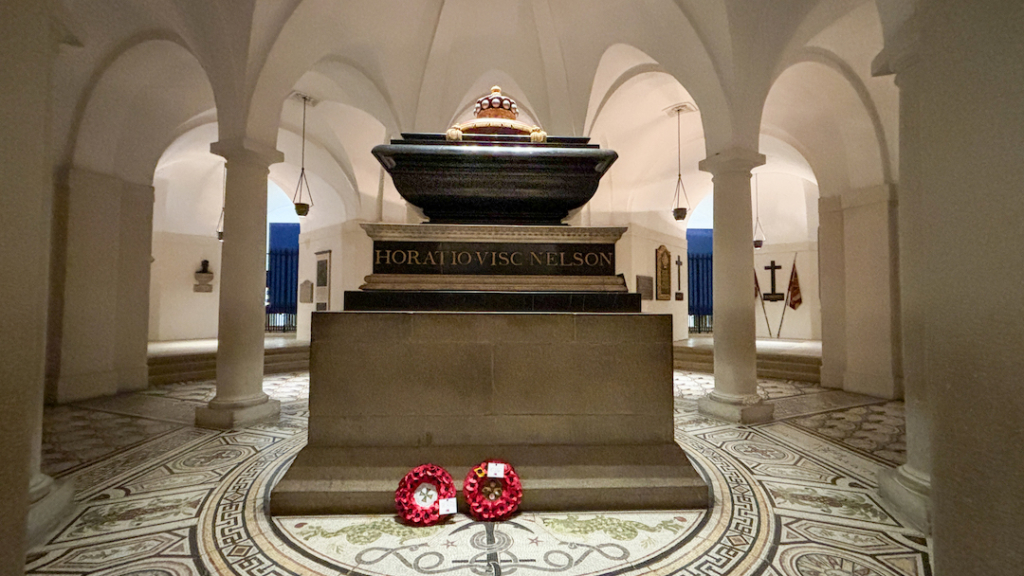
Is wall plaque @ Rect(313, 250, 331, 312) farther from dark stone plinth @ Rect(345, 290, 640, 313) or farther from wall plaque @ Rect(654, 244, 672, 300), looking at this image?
dark stone plinth @ Rect(345, 290, 640, 313)

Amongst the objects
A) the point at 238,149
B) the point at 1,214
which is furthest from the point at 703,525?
the point at 238,149

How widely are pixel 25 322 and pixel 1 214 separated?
0.28 meters

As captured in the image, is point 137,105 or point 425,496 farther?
point 137,105

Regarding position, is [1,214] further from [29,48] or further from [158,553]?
[158,553]

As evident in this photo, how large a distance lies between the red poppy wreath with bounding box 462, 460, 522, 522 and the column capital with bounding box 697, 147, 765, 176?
14.4 ft

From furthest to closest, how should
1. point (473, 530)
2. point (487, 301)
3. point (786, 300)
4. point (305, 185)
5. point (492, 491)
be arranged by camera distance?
point (786, 300)
point (305, 185)
point (487, 301)
point (492, 491)
point (473, 530)

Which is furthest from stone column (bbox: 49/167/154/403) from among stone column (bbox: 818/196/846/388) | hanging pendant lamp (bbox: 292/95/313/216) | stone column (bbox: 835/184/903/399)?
stone column (bbox: 835/184/903/399)

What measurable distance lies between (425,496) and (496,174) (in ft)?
6.60

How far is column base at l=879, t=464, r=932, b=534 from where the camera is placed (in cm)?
242

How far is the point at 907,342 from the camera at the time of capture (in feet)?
9.51

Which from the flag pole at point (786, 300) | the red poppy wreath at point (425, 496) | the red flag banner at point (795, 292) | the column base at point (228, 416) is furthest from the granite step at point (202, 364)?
the red flag banner at point (795, 292)

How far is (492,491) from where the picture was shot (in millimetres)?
2301

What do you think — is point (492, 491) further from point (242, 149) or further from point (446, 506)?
point (242, 149)

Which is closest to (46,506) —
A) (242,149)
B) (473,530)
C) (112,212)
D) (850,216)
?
(473,530)
